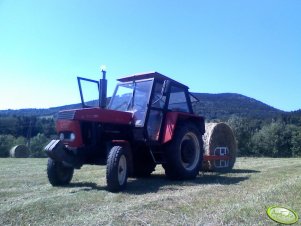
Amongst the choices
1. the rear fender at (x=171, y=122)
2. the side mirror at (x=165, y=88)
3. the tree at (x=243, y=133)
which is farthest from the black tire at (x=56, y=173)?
the tree at (x=243, y=133)

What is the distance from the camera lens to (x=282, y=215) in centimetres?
419

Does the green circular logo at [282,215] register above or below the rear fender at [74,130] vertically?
below

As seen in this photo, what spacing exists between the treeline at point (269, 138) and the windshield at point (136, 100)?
20754 millimetres

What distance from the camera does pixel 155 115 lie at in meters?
7.73

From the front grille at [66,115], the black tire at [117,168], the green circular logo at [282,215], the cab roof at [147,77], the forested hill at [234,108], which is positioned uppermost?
the forested hill at [234,108]

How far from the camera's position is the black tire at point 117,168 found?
592 cm

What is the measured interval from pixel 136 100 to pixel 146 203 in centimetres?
315

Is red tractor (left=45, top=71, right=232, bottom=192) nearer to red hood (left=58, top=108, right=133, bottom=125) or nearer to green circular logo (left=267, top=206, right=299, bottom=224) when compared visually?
red hood (left=58, top=108, right=133, bottom=125)

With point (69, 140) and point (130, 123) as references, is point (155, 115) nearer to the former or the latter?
point (130, 123)

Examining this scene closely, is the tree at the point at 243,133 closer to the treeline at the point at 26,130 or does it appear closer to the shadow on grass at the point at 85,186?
the treeline at the point at 26,130

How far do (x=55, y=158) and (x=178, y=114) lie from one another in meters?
2.64

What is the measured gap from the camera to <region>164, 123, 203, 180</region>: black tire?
25.1 ft

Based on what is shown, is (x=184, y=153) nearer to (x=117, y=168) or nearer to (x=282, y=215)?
(x=117, y=168)

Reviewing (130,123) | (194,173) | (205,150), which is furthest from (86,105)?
(205,150)
